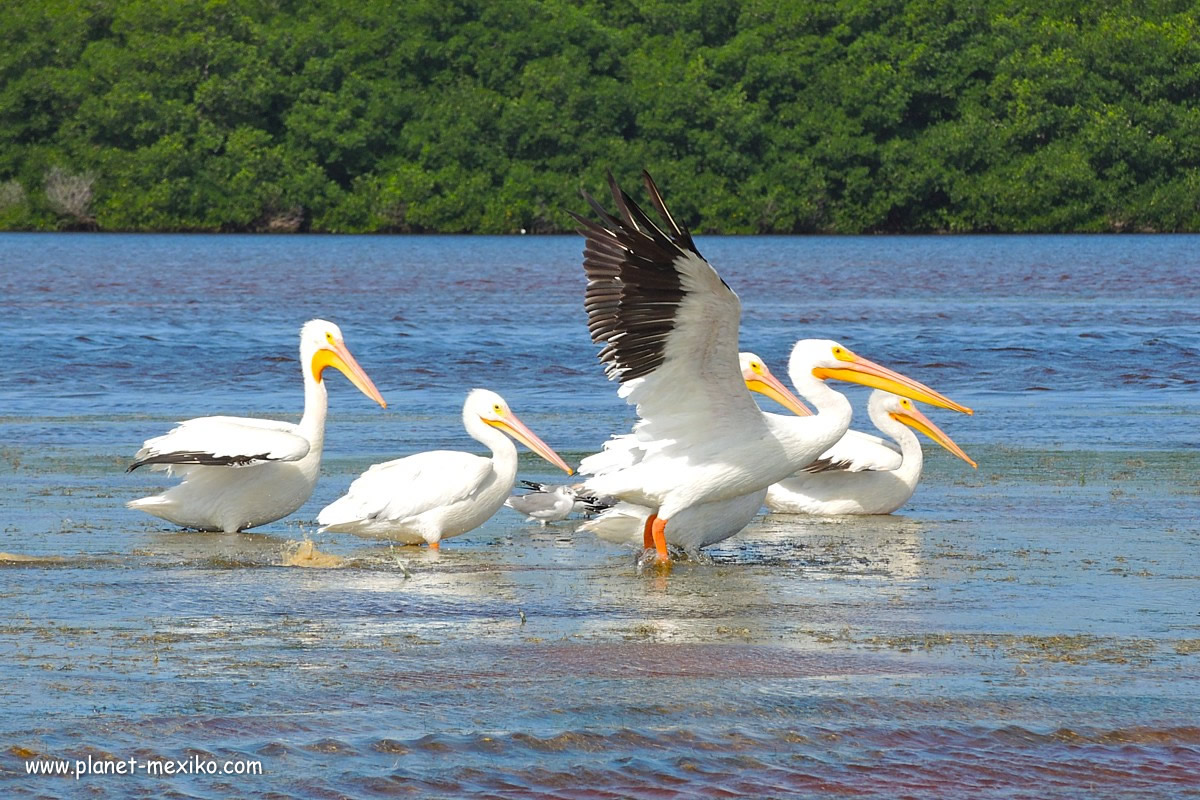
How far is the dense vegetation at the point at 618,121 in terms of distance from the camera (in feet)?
200

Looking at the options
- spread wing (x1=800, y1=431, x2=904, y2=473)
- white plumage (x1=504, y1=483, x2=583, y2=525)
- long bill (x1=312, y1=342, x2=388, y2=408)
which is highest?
long bill (x1=312, y1=342, x2=388, y2=408)

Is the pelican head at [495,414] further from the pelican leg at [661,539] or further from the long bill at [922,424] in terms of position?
the long bill at [922,424]

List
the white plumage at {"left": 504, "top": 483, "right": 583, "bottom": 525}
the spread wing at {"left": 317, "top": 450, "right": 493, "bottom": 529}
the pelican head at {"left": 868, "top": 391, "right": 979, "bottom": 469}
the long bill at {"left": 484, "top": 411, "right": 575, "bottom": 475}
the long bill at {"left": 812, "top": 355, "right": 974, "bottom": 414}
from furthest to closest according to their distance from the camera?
the pelican head at {"left": 868, "top": 391, "right": 979, "bottom": 469}
the white plumage at {"left": 504, "top": 483, "right": 583, "bottom": 525}
the long bill at {"left": 484, "top": 411, "right": 575, "bottom": 475}
the long bill at {"left": 812, "top": 355, "right": 974, "bottom": 414}
the spread wing at {"left": 317, "top": 450, "right": 493, "bottom": 529}

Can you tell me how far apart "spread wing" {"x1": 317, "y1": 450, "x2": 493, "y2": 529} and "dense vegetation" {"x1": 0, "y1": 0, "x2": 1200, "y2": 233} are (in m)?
53.0

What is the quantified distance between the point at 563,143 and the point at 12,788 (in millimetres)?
57652

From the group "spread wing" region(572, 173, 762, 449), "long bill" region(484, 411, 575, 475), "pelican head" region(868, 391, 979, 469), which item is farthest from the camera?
"pelican head" region(868, 391, 979, 469)

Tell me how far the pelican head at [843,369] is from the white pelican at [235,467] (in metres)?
2.16

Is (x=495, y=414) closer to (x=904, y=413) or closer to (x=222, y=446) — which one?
(x=222, y=446)

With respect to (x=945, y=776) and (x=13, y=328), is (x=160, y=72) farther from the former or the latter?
(x=945, y=776)

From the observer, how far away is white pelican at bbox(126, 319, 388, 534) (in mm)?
7898

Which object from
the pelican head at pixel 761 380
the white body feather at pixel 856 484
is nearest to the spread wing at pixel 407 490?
the pelican head at pixel 761 380

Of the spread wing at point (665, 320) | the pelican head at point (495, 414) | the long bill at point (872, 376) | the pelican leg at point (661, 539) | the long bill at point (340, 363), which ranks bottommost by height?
the pelican leg at point (661, 539)

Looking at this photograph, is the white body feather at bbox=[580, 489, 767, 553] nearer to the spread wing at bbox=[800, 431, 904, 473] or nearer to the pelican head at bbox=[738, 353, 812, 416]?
the spread wing at bbox=[800, 431, 904, 473]

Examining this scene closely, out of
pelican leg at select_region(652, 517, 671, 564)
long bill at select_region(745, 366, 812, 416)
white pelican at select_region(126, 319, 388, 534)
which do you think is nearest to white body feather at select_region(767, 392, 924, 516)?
long bill at select_region(745, 366, 812, 416)
